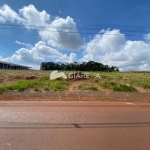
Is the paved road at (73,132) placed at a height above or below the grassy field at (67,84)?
below

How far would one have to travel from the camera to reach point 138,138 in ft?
11.7

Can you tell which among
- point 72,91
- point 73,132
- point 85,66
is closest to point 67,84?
point 72,91

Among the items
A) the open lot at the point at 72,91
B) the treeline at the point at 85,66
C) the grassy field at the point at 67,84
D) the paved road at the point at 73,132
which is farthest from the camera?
the treeline at the point at 85,66

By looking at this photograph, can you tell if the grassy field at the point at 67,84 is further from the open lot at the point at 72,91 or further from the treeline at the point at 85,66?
the treeline at the point at 85,66

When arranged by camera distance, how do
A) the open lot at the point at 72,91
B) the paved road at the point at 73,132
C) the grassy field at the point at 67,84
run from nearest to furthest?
the paved road at the point at 73,132
the open lot at the point at 72,91
the grassy field at the point at 67,84

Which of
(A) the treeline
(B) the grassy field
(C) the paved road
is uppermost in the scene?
(A) the treeline

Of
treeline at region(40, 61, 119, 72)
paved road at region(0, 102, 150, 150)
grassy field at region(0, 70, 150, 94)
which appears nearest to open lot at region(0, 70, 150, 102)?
grassy field at region(0, 70, 150, 94)

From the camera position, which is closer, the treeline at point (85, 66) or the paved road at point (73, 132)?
the paved road at point (73, 132)

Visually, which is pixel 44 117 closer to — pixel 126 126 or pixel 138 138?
pixel 126 126

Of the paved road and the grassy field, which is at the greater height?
the grassy field

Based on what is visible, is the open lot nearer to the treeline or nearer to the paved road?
the paved road

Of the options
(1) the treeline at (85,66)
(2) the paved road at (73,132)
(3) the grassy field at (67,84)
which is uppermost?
(1) the treeline at (85,66)

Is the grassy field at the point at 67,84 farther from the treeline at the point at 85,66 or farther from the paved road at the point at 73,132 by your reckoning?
the treeline at the point at 85,66

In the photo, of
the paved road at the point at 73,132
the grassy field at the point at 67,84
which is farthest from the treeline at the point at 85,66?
the paved road at the point at 73,132
